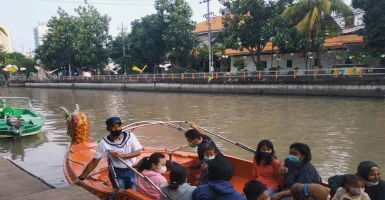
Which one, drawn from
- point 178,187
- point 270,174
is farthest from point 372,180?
point 178,187

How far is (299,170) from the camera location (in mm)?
3180

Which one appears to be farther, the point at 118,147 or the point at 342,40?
the point at 342,40

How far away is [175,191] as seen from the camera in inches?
116

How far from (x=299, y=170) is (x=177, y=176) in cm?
133

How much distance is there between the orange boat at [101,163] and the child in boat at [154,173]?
0.10 metres

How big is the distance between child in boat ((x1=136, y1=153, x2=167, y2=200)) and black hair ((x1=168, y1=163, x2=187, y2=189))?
0.43 m

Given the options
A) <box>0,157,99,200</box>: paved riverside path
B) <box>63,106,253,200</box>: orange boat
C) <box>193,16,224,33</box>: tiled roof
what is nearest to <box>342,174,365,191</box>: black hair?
<box>63,106,253,200</box>: orange boat

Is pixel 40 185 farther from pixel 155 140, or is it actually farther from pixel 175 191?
pixel 155 140

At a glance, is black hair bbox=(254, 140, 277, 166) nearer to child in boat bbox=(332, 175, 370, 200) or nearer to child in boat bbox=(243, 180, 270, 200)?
child in boat bbox=(332, 175, 370, 200)

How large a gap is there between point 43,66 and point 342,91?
4554 cm

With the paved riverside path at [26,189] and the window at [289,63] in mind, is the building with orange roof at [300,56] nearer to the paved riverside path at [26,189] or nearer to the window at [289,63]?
the window at [289,63]

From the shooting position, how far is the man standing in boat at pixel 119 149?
365cm

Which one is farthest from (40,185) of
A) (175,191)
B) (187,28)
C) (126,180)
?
(187,28)

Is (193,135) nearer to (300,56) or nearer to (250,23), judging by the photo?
(250,23)
